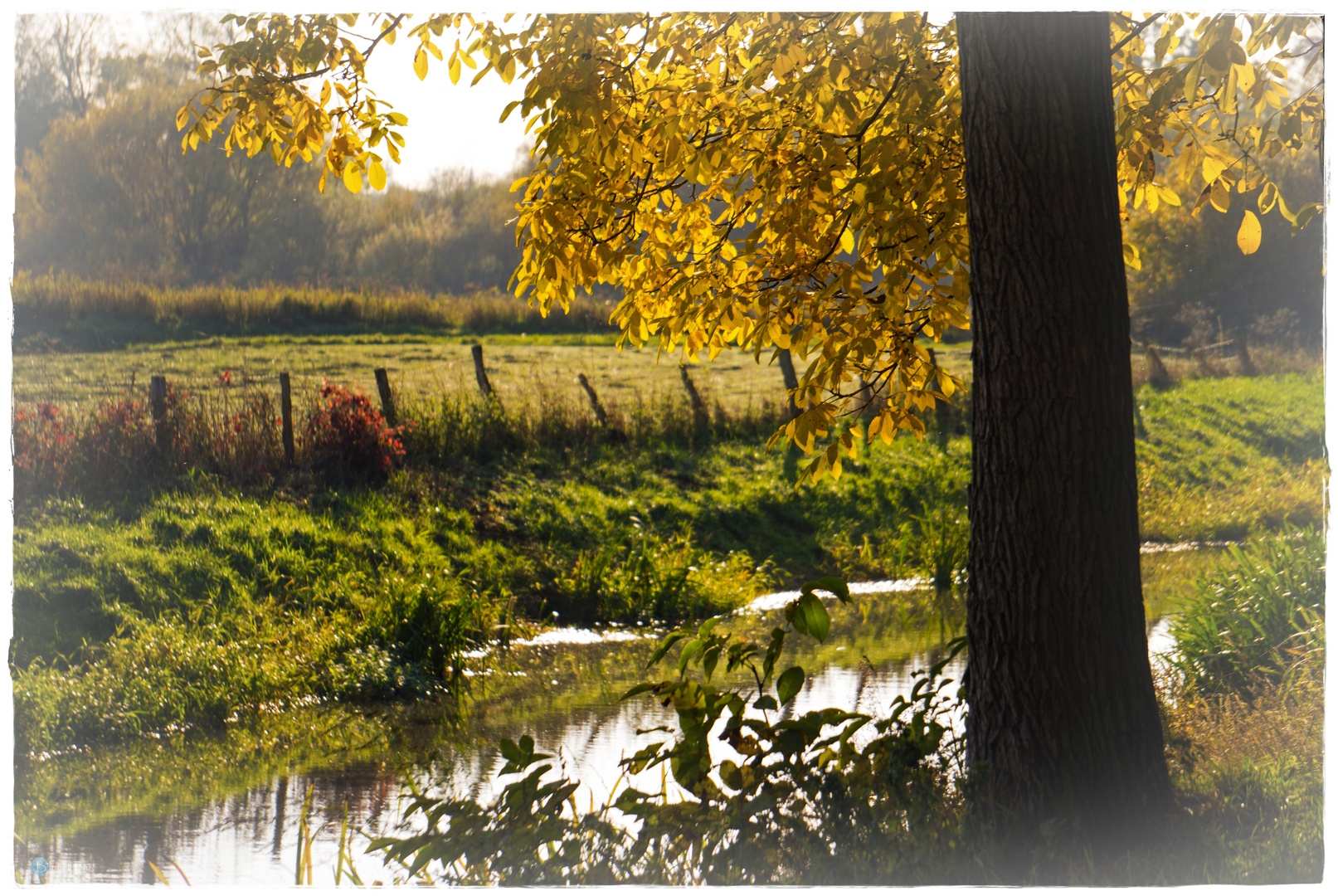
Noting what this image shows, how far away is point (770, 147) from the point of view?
12.8 feet

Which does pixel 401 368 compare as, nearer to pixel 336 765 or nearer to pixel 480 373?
pixel 480 373

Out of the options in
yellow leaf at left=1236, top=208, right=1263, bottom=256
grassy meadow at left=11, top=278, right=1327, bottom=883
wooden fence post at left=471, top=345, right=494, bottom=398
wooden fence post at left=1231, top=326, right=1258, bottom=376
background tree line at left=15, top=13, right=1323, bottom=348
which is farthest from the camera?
wooden fence post at left=1231, top=326, right=1258, bottom=376

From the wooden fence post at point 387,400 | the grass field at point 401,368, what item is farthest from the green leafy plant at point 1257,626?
the grass field at point 401,368

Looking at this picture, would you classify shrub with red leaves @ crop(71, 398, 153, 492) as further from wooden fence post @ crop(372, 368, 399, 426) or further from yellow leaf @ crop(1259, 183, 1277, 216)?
yellow leaf @ crop(1259, 183, 1277, 216)

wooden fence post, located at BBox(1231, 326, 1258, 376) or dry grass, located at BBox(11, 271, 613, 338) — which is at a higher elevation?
dry grass, located at BBox(11, 271, 613, 338)

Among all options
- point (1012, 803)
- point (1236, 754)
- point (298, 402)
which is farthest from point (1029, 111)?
point (298, 402)

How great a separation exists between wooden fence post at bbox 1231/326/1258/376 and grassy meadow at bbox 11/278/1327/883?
15.3 ft

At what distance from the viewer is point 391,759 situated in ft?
17.7

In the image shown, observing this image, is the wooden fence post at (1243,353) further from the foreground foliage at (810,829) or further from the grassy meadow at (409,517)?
the foreground foliage at (810,829)

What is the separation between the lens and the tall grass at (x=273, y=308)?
10.5 metres

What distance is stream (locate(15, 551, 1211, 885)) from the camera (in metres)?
4.27

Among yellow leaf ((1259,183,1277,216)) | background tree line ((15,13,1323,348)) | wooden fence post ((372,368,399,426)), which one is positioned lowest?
wooden fence post ((372,368,399,426))

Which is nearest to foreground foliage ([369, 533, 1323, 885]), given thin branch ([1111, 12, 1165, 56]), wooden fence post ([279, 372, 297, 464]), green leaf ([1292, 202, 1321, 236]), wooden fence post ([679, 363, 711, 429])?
green leaf ([1292, 202, 1321, 236])

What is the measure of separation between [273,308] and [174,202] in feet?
6.62
